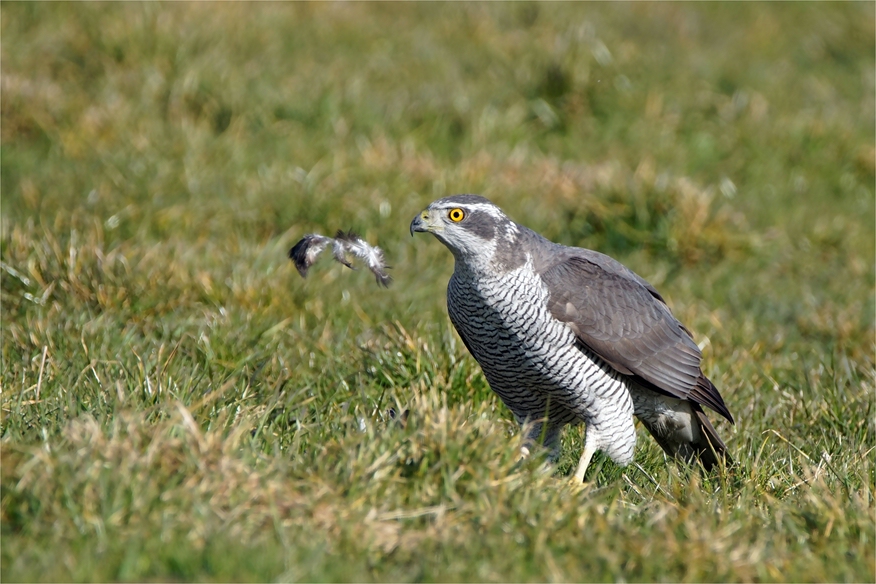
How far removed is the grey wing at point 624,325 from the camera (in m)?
4.18

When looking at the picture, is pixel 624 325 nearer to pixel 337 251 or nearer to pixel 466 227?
pixel 466 227

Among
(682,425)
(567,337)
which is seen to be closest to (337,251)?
(567,337)

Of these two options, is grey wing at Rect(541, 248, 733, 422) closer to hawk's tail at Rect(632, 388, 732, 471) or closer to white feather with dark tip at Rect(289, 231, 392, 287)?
hawk's tail at Rect(632, 388, 732, 471)

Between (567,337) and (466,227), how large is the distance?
0.62 meters

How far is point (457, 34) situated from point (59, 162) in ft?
15.2

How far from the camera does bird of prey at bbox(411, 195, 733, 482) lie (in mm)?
4043

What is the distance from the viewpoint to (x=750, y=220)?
805cm

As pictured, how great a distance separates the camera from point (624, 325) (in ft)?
14.1

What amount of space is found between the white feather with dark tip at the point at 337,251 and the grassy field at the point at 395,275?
381 mm

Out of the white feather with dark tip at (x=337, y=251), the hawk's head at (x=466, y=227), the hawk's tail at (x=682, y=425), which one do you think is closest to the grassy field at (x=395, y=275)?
the hawk's tail at (x=682, y=425)

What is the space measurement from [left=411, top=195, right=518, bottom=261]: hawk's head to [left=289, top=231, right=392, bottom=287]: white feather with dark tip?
53 cm

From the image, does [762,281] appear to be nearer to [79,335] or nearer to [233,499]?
[79,335]

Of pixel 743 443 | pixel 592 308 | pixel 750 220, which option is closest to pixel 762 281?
pixel 750 220

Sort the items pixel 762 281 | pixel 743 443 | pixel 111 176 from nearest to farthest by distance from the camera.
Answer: pixel 743 443, pixel 111 176, pixel 762 281
